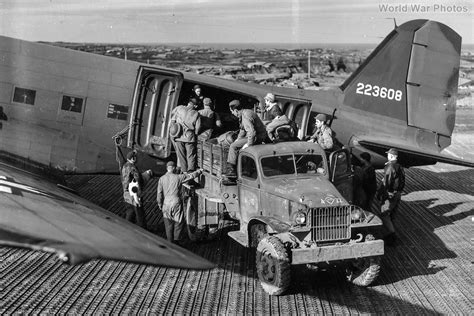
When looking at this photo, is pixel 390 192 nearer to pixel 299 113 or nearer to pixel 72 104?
pixel 299 113

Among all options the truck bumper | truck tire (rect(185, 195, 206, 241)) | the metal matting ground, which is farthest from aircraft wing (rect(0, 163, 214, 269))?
truck tire (rect(185, 195, 206, 241))

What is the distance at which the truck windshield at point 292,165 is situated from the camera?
9.07 metres

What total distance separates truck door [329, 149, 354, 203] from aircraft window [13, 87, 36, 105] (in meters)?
6.52

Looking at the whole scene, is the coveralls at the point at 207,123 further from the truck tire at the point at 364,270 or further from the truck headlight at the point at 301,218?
the truck tire at the point at 364,270

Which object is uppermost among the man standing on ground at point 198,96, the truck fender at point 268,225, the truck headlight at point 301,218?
the man standing on ground at point 198,96

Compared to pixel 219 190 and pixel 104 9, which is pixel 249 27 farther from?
pixel 219 190

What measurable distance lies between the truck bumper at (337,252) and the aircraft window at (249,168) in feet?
5.61

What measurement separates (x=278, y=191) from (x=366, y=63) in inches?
268

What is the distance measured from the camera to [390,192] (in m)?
10.8

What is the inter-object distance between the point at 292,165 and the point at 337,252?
1722 mm

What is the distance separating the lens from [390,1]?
2734 centimetres

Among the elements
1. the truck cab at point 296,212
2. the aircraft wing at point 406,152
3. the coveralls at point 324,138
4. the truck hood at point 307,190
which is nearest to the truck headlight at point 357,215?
the truck cab at point 296,212

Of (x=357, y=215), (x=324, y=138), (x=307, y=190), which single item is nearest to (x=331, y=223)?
(x=357, y=215)

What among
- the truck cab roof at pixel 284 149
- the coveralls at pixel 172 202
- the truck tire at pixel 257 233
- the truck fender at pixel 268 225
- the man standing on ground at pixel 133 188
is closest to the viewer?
the truck fender at pixel 268 225
